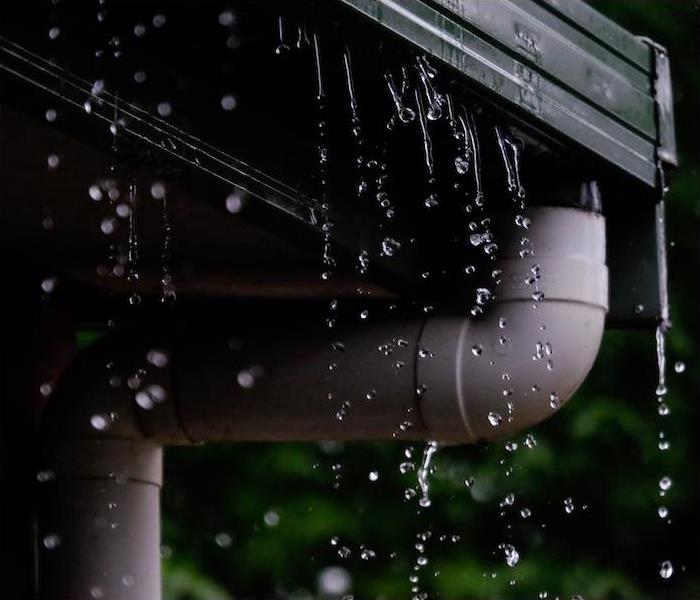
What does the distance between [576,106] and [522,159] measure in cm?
12

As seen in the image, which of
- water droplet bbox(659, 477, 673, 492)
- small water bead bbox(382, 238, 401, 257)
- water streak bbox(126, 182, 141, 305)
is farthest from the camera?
water droplet bbox(659, 477, 673, 492)

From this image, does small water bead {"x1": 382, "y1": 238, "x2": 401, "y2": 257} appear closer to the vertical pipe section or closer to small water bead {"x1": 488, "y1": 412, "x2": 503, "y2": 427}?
small water bead {"x1": 488, "y1": 412, "x2": 503, "y2": 427}

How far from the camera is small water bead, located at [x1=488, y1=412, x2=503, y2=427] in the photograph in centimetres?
226

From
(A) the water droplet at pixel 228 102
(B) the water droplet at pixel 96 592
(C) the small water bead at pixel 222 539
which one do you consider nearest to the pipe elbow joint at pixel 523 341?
(A) the water droplet at pixel 228 102

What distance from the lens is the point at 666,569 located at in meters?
5.70

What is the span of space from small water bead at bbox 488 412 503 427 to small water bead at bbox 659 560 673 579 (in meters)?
3.65

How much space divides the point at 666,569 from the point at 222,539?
187 cm

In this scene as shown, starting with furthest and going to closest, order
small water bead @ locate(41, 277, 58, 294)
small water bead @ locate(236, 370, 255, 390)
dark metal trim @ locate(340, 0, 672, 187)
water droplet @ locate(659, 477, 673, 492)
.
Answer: water droplet @ locate(659, 477, 673, 492) < small water bead @ locate(41, 277, 58, 294) < small water bead @ locate(236, 370, 255, 390) < dark metal trim @ locate(340, 0, 672, 187)

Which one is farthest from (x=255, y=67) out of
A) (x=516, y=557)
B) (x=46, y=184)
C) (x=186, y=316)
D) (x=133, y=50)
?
(x=516, y=557)

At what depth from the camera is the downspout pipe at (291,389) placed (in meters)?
2.28

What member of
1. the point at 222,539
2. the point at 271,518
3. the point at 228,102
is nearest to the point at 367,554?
the point at 271,518

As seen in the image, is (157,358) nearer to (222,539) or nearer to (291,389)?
(291,389)

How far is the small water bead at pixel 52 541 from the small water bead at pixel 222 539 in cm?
320

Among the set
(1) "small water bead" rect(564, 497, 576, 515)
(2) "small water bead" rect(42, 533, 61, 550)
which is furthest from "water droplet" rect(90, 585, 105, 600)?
(1) "small water bead" rect(564, 497, 576, 515)
